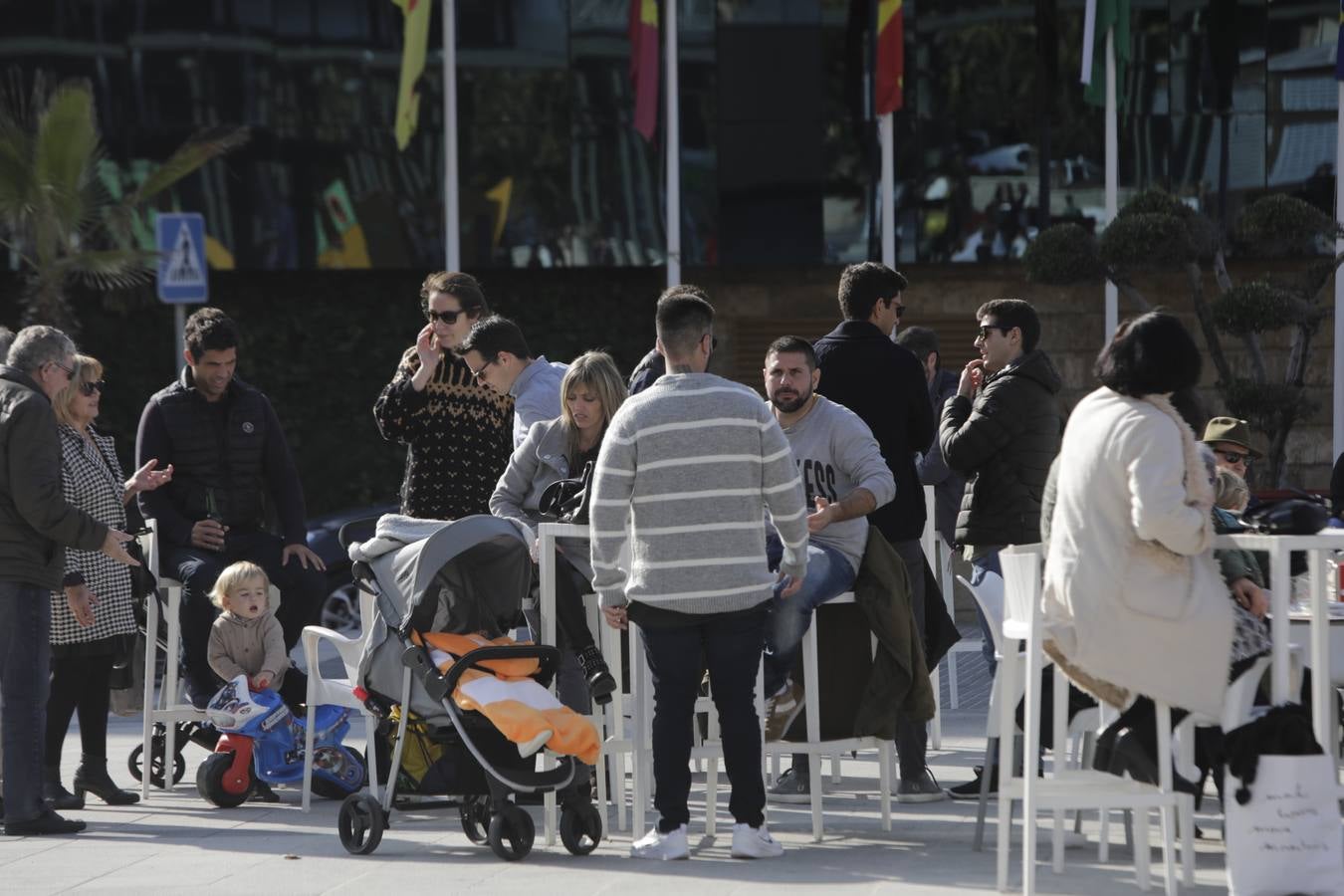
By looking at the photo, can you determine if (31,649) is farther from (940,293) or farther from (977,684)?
(940,293)

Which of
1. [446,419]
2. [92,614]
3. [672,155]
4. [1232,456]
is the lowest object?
[92,614]

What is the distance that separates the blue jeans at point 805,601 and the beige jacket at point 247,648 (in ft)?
8.58

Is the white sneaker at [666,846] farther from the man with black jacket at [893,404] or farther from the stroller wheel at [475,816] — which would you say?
the man with black jacket at [893,404]

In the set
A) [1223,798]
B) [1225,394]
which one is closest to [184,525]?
[1223,798]

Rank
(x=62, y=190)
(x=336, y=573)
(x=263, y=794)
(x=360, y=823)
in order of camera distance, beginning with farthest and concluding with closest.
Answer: (x=62, y=190) → (x=336, y=573) → (x=263, y=794) → (x=360, y=823)

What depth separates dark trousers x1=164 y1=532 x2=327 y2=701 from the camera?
948 centimetres

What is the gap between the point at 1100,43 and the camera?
17.3m

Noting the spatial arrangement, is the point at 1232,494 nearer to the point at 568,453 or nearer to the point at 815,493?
the point at 815,493

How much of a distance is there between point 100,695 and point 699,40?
10.4 m

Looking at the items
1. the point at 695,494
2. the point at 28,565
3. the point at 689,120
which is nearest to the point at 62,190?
the point at 689,120

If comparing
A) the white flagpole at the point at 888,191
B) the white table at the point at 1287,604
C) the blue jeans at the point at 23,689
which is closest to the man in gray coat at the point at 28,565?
the blue jeans at the point at 23,689

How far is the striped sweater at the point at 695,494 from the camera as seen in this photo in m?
7.17

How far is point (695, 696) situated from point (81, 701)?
10.3ft

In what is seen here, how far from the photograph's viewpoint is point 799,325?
18234 millimetres
